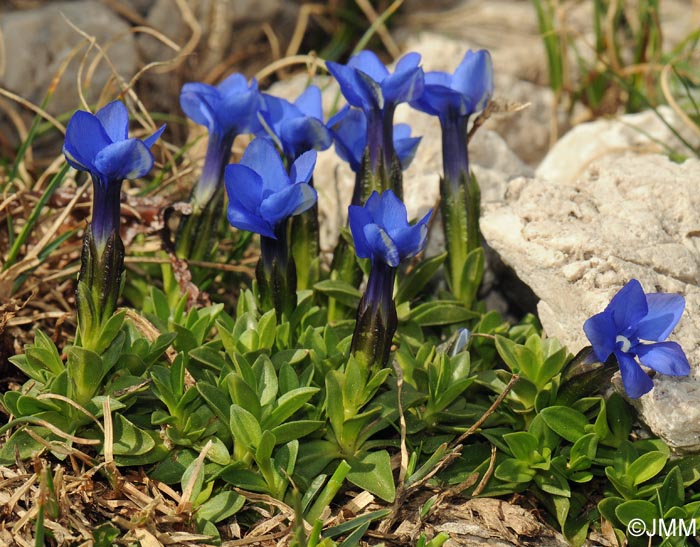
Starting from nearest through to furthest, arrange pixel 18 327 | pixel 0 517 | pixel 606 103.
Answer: pixel 0 517 < pixel 18 327 < pixel 606 103

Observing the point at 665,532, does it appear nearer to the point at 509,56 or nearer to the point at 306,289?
the point at 306,289

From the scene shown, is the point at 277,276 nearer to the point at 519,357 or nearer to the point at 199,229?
the point at 199,229

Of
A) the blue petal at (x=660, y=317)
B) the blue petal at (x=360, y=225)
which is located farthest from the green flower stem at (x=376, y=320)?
the blue petal at (x=660, y=317)

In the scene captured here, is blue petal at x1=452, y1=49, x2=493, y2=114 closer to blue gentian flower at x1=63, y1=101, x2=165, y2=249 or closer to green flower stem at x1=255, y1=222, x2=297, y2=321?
green flower stem at x1=255, y1=222, x2=297, y2=321

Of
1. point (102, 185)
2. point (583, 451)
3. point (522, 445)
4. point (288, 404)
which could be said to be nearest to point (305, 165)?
point (102, 185)

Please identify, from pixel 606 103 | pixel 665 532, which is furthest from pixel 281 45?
pixel 665 532
